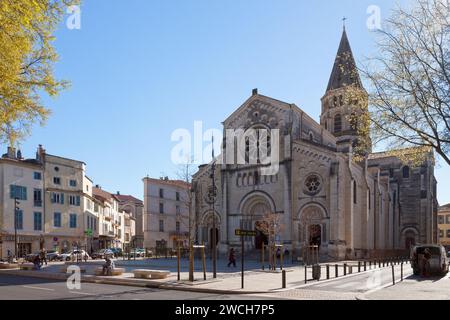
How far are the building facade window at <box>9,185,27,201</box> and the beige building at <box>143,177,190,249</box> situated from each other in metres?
22.3

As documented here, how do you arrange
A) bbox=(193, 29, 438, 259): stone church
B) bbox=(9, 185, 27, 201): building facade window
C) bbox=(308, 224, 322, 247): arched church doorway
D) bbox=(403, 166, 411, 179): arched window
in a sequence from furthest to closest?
bbox=(403, 166, 411, 179): arched window, bbox=(9, 185, 27, 201): building facade window, bbox=(308, 224, 322, 247): arched church doorway, bbox=(193, 29, 438, 259): stone church

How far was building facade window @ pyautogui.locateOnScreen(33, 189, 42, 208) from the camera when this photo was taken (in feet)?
166

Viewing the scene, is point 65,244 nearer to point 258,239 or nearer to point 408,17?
point 258,239

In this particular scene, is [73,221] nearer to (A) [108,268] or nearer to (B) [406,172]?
(A) [108,268]

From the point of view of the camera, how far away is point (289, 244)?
146 feet

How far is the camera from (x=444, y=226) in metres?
90.5

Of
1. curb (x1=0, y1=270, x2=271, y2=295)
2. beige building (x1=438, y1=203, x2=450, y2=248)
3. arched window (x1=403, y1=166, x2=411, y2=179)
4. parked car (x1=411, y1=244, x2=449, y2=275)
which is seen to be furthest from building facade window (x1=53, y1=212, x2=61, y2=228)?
beige building (x1=438, y1=203, x2=450, y2=248)

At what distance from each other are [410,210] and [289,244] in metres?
24.9

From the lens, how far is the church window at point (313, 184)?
44.1 meters

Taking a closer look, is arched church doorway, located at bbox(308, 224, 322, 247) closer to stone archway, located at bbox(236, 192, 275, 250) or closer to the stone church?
the stone church

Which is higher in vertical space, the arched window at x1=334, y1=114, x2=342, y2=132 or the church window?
the arched window at x1=334, y1=114, x2=342, y2=132

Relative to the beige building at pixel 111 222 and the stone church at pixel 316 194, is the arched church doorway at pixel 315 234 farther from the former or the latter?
the beige building at pixel 111 222
